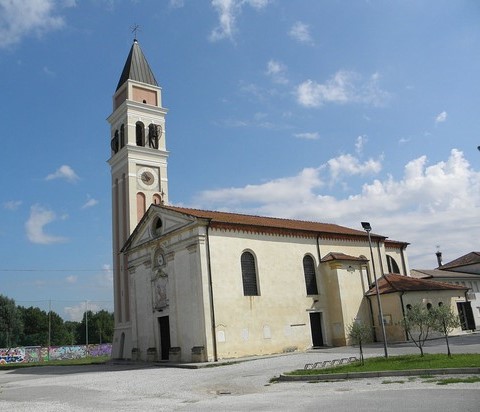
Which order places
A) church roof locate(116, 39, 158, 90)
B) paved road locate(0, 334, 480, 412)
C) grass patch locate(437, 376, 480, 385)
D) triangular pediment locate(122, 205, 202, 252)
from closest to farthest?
paved road locate(0, 334, 480, 412) → grass patch locate(437, 376, 480, 385) → triangular pediment locate(122, 205, 202, 252) → church roof locate(116, 39, 158, 90)

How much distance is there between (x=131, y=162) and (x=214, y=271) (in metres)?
14.5

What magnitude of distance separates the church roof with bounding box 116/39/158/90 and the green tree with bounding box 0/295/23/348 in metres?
51.6

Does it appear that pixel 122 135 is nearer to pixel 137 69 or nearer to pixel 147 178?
pixel 147 178

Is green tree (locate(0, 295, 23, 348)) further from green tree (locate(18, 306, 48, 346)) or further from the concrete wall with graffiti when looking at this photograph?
the concrete wall with graffiti

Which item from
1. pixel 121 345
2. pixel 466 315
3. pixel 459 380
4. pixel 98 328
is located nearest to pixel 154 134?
pixel 121 345

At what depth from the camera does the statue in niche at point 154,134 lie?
39.8m

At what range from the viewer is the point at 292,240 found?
3180cm

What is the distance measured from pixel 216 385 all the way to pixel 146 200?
76.9 feet

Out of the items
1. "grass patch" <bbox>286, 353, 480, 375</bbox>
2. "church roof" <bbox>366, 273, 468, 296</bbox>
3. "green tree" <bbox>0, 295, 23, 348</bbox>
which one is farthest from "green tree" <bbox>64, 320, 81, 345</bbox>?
"grass patch" <bbox>286, 353, 480, 375</bbox>

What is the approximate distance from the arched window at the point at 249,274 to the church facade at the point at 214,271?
61 millimetres

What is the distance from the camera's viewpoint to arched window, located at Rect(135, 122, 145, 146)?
39250 mm

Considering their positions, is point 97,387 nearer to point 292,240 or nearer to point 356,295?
point 292,240

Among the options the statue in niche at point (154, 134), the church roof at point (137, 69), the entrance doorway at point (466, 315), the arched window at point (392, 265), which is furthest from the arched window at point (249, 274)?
the church roof at point (137, 69)

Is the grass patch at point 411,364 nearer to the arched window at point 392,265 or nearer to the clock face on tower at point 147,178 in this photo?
the arched window at point 392,265
